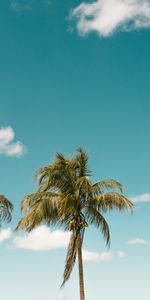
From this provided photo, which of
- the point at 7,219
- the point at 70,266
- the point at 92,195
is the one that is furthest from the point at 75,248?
the point at 7,219

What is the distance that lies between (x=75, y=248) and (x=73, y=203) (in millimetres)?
2919

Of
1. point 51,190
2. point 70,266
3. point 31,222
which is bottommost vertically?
point 70,266

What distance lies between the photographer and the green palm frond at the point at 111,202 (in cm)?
3711

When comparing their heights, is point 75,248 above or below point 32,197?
below

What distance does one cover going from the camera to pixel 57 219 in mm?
38656

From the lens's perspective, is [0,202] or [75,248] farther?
[0,202]

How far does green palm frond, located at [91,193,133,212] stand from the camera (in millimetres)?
37109

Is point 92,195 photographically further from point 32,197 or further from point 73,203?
point 32,197

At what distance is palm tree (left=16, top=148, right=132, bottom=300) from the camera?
122 feet

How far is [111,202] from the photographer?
37.7 m

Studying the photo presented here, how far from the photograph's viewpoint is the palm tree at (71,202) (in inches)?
1462

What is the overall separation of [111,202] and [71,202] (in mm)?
2663

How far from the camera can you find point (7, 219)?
4172 cm

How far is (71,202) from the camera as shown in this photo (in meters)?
37.4
